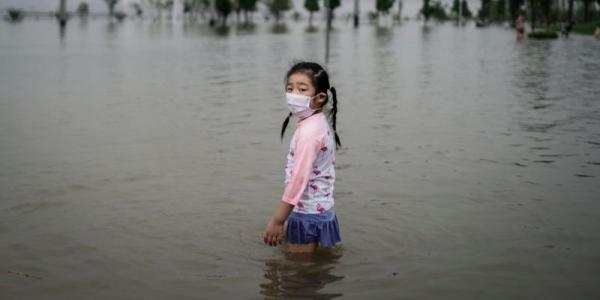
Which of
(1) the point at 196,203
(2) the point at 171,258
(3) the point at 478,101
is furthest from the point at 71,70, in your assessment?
(2) the point at 171,258

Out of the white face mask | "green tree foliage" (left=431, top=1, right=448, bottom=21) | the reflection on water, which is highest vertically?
"green tree foliage" (left=431, top=1, right=448, bottom=21)

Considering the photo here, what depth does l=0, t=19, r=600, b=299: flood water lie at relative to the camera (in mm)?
4656

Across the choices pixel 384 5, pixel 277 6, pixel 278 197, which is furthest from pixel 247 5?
pixel 278 197

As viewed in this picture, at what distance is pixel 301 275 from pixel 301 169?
0.80m

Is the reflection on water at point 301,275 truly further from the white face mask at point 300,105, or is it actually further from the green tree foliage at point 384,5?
the green tree foliage at point 384,5

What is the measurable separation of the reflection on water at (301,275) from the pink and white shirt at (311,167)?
434 millimetres

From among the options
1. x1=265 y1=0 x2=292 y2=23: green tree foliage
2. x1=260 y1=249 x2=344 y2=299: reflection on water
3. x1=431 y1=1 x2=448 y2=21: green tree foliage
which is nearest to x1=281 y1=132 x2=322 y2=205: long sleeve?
x1=260 y1=249 x2=344 y2=299: reflection on water

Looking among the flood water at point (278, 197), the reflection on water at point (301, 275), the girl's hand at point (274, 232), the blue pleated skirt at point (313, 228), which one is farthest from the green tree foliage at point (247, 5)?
the girl's hand at point (274, 232)

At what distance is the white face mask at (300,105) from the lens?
4312 mm

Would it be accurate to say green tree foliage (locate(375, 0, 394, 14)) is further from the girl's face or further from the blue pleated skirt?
the girl's face

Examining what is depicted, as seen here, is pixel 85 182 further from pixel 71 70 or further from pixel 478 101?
pixel 71 70

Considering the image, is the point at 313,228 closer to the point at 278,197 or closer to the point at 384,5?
the point at 278,197

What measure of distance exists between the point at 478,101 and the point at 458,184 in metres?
7.25

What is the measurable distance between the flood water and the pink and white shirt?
1.66 feet
